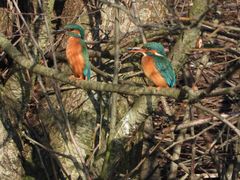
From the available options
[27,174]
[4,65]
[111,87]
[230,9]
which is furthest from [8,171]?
[230,9]

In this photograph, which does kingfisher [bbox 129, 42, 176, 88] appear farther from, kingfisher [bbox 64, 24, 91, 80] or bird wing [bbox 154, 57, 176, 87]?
kingfisher [bbox 64, 24, 91, 80]

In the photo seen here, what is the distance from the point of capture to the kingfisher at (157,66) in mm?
5141

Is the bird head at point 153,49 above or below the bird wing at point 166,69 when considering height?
above

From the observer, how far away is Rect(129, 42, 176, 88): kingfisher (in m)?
5.14

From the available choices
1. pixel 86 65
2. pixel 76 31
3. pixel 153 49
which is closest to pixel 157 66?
pixel 153 49

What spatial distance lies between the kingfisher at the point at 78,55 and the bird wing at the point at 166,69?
75 cm

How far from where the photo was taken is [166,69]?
5.11m

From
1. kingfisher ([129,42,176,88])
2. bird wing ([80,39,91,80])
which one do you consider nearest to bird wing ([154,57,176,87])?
kingfisher ([129,42,176,88])

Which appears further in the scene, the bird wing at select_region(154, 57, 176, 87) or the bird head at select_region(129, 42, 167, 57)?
the bird head at select_region(129, 42, 167, 57)

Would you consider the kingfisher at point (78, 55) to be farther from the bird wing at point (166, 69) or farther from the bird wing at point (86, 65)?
A: the bird wing at point (166, 69)

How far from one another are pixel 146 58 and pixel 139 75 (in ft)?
2.88

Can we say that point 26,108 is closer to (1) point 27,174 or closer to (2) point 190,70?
(1) point 27,174

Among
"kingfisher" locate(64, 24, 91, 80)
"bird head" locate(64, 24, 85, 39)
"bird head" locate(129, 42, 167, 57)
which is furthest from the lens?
"bird head" locate(64, 24, 85, 39)

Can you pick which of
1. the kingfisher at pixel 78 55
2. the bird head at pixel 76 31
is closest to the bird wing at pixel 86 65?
the kingfisher at pixel 78 55
